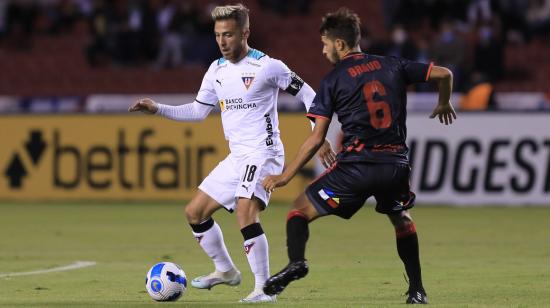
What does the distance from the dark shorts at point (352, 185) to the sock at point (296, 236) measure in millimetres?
133

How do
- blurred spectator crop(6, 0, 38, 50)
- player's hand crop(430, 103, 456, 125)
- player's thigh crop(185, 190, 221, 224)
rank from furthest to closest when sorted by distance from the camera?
blurred spectator crop(6, 0, 38, 50)
player's thigh crop(185, 190, 221, 224)
player's hand crop(430, 103, 456, 125)

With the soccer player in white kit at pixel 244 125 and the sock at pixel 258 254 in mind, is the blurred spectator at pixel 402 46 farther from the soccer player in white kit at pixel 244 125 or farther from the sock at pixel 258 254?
the sock at pixel 258 254

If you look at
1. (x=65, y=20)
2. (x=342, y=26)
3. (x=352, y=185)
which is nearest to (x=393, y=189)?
(x=352, y=185)

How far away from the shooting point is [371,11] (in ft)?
88.6

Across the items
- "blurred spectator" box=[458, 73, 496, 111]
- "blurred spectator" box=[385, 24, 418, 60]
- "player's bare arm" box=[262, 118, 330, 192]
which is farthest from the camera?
"blurred spectator" box=[385, 24, 418, 60]

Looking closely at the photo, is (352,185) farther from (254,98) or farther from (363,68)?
(254,98)

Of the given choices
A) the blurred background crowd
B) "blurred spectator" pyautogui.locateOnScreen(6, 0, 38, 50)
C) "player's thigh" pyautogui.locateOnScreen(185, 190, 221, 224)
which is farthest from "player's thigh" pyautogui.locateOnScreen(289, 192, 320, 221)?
"blurred spectator" pyautogui.locateOnScreen(6, 0, 38, 50)

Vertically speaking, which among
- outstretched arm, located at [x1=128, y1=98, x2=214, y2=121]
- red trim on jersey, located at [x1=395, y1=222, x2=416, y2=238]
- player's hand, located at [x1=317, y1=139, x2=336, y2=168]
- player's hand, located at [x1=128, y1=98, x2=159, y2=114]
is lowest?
red trim on jersey, located at [x1=395, y1=222, x2=416, y2=238]

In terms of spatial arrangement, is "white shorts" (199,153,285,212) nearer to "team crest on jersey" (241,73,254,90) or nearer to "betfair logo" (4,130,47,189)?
"team crest on jersey" (241,73,254,90)

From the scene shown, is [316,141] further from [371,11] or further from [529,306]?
[371,11]

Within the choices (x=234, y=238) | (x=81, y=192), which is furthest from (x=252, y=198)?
(x=81, y=192)

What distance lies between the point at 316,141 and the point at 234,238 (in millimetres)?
6450

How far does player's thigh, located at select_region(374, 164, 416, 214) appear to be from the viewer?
7.73 meters

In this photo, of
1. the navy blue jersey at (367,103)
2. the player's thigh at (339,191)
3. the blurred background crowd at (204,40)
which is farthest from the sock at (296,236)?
the blurred background crowd at (204,40)
